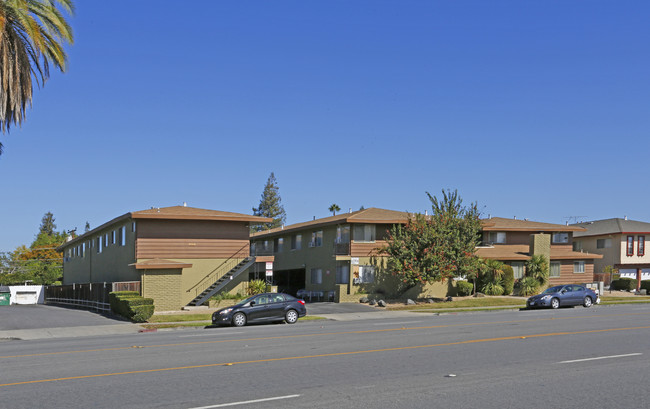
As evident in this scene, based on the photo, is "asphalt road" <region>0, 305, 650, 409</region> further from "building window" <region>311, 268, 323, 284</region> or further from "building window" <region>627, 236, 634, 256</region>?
"building window" <region>627, 236, 634, 256</region>

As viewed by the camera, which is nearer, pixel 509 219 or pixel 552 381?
pixel 552 381

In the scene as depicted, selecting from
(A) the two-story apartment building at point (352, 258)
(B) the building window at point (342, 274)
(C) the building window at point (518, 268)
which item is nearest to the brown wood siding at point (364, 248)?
(A) the two-story apartment building at point (352, 258)

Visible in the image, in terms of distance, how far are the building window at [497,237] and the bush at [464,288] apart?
6.10 m

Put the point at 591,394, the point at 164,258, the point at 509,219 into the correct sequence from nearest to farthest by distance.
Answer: the point at 591,394
the point at 164,258
the point at 509,219

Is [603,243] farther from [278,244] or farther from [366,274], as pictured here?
[278,244]

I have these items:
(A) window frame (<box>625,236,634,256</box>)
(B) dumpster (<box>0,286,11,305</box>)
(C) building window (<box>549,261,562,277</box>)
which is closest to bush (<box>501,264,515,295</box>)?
(C) building window (<box>549,261,562,277</box>)

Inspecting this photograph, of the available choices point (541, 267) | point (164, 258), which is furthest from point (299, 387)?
point (541, 267)

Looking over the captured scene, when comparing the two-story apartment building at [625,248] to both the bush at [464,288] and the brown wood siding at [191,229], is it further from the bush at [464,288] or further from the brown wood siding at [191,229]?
the brown wood siding at [191,229]

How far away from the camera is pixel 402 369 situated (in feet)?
41.7

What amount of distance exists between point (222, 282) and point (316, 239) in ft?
33.1

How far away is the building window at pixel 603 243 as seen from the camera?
62.0m

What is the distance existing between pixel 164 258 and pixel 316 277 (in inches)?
480

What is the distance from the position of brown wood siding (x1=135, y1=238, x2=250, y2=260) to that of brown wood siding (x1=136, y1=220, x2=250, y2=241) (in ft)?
0.82

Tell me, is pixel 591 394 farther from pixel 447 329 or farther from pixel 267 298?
pixel 267 298
